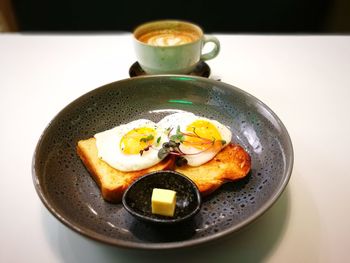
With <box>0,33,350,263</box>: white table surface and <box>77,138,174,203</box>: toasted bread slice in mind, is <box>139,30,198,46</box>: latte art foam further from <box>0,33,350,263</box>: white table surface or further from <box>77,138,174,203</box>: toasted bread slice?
<box>77,138,174,203</box>: toasted bread slice

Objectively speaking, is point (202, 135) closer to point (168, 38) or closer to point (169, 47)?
A: point (169, 47)

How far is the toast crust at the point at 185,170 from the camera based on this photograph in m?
0.94

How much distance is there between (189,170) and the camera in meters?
1.03

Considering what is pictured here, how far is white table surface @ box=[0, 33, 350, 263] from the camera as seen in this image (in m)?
0.85

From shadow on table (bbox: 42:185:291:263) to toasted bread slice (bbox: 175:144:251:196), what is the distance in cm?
15

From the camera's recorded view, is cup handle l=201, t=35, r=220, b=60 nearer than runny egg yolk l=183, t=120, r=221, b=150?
No

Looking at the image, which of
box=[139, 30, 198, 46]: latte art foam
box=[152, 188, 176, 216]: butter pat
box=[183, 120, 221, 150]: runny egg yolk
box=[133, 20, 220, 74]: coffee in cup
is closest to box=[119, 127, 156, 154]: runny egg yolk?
box=[183, 120, 221, 150]: runny egg yolk

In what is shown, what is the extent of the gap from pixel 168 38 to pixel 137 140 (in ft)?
1.92

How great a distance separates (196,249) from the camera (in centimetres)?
83

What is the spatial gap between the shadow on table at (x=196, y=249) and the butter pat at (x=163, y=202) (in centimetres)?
10

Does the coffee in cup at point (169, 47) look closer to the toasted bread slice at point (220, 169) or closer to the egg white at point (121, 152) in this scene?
the egg white at point (121, 152)

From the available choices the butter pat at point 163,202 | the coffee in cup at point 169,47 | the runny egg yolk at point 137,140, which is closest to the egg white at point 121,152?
the runny egg yolk at point 137,140

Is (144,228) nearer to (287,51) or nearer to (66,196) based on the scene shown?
(66,196)

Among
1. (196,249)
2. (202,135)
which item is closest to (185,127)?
(202,135)
